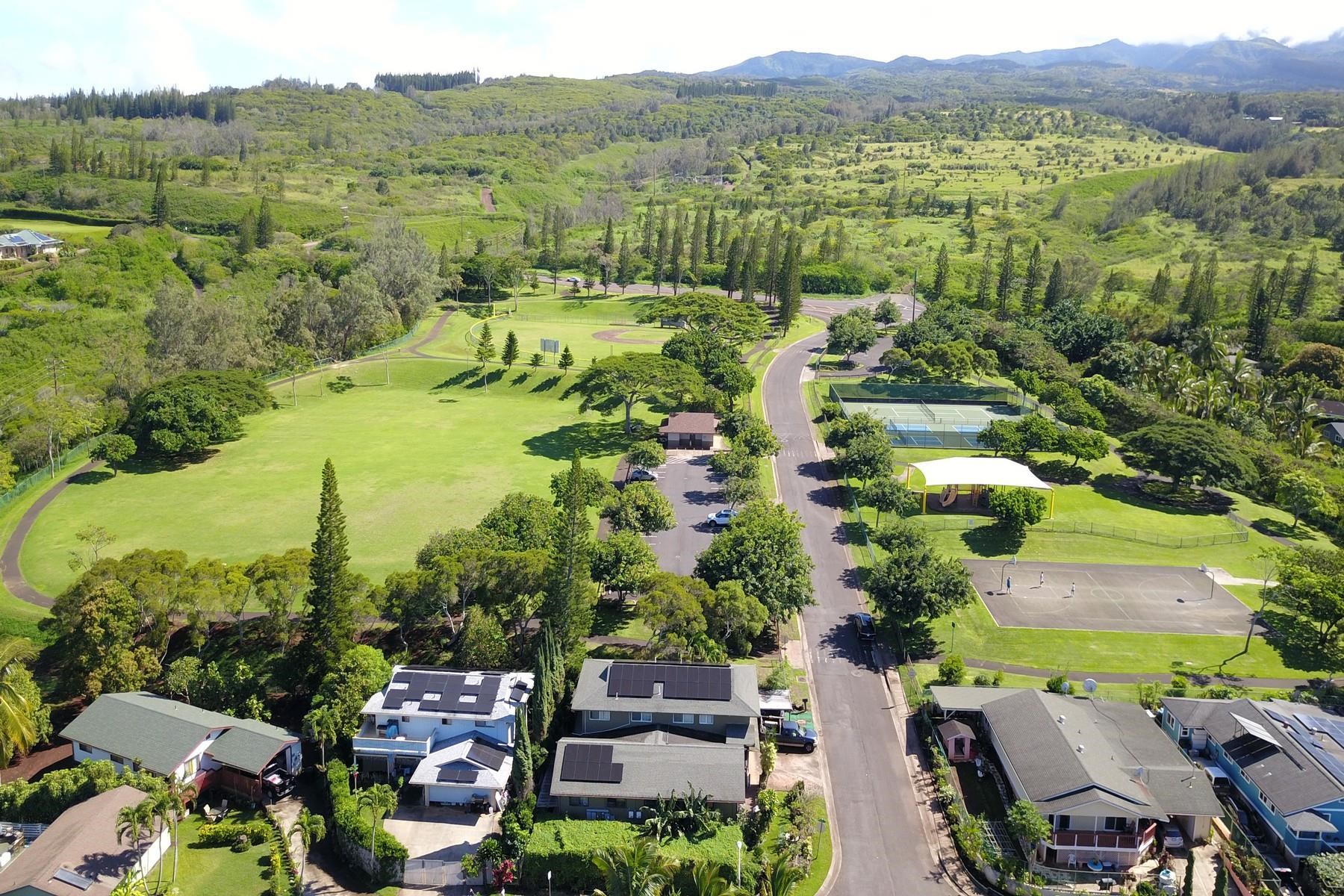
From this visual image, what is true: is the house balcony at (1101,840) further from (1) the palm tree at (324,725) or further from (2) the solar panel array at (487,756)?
(1) the palm tree at (324,725)

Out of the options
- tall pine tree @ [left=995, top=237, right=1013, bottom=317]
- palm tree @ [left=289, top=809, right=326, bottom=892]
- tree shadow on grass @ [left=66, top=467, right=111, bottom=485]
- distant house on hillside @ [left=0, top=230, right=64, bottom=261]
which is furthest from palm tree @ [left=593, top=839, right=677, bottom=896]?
distant house on hillside @ [left=0, top=230, right=64, bottom=261]

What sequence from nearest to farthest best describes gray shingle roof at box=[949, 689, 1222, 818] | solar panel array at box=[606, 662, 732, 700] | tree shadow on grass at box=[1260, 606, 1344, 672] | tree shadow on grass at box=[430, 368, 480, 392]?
1. gray shingle roof at box=[949, 689, 1222, 818]
2. solar panel array at box=[606, 662, 732, 700]
3. tree shadow on grass at box=[1260, 606, 1344, 672]
4. tree shadow on grass at box=[430, 368, 480, 392]

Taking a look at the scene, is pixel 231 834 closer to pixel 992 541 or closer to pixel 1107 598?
pixel 1107 598

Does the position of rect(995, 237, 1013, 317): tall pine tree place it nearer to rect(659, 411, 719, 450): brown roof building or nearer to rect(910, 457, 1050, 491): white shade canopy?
rect(910, 457, 1050, 491): white shade canopy

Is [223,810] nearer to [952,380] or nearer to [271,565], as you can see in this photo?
[271,565]

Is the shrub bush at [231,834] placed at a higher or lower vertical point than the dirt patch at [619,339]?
lower

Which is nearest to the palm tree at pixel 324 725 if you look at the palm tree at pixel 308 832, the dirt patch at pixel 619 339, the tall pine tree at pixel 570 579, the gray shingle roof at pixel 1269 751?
the palm tree at pixel 308 832

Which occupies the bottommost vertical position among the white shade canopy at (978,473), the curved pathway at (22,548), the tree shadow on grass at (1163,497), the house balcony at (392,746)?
the curved pathway at (22,548)

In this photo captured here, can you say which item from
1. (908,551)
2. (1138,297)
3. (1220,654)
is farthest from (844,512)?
(1138,297)
